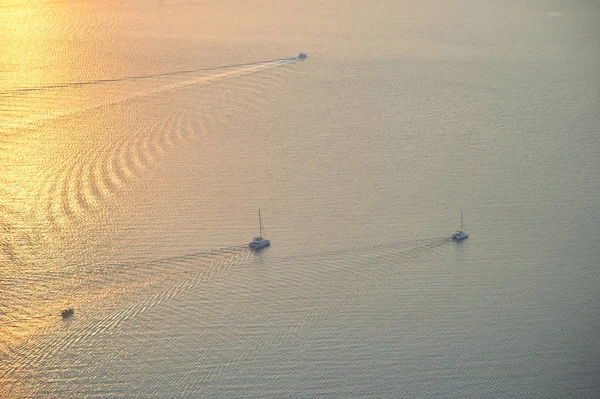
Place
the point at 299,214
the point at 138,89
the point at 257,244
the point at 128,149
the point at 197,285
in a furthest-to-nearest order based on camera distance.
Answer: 1. the point at 138,89
2. the point at 128,149
3. the point at 299,214
4. the point at 257,244
5. the point at 197,285

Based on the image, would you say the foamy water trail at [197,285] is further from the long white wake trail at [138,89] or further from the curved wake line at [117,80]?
the curved wake line at [117,80]

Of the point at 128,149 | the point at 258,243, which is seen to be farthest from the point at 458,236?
the point at 128,149

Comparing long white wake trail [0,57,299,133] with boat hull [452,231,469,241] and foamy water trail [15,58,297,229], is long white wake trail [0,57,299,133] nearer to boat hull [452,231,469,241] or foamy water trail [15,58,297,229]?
foamy water trail [15,58,297,229]

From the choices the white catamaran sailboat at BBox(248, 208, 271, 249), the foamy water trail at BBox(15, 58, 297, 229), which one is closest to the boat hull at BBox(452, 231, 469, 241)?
the white catamaran sailboat at BBox(248, 208, 271, 249)

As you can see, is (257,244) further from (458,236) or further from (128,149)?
(128,149)

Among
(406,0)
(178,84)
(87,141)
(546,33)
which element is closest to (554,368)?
(87,141)

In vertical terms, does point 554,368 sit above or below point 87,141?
below

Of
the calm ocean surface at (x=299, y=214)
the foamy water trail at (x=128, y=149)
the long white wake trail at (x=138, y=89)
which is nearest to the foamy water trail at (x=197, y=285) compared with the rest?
the calm ocean surface at (x=299, y=214)

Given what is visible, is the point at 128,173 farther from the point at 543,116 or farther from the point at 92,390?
the point at 543,116
